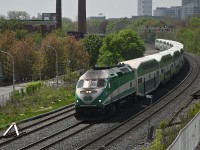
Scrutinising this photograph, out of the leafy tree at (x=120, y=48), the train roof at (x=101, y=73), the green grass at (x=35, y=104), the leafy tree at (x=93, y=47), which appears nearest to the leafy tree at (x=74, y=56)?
the leafy tree at (x=120, y=48)

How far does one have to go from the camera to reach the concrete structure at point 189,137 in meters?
19.1

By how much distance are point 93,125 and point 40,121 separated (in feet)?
15.2

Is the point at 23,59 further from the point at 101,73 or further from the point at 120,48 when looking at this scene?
the point at 101,73

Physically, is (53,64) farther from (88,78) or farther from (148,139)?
(148,139)

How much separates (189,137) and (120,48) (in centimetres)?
8547

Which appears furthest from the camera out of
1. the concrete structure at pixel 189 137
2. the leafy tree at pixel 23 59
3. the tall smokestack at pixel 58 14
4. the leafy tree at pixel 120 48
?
the tall smokestack at pixel 58 14

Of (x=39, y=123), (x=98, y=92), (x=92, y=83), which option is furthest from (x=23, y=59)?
(x=98, y=92)

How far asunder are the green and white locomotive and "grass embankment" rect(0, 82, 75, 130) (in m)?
5.93

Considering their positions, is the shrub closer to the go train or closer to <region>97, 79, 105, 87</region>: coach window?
the go train

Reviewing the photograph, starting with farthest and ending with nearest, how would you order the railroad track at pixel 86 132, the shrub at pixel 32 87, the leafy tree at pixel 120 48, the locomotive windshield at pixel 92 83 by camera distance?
the leafy tree at pixel 120 48, the shrub at pixel 32 87, the locomotive windshield at pixel 92 83, the railroad track at pixel 86 132

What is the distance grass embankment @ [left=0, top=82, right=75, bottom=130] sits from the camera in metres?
39.4

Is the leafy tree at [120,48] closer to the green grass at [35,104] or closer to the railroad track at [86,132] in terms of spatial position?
the green grass at [35,104]

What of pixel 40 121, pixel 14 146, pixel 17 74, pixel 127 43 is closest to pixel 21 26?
pixel 127 43

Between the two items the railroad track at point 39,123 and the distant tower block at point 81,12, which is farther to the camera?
the distant tower block at point 81,12
